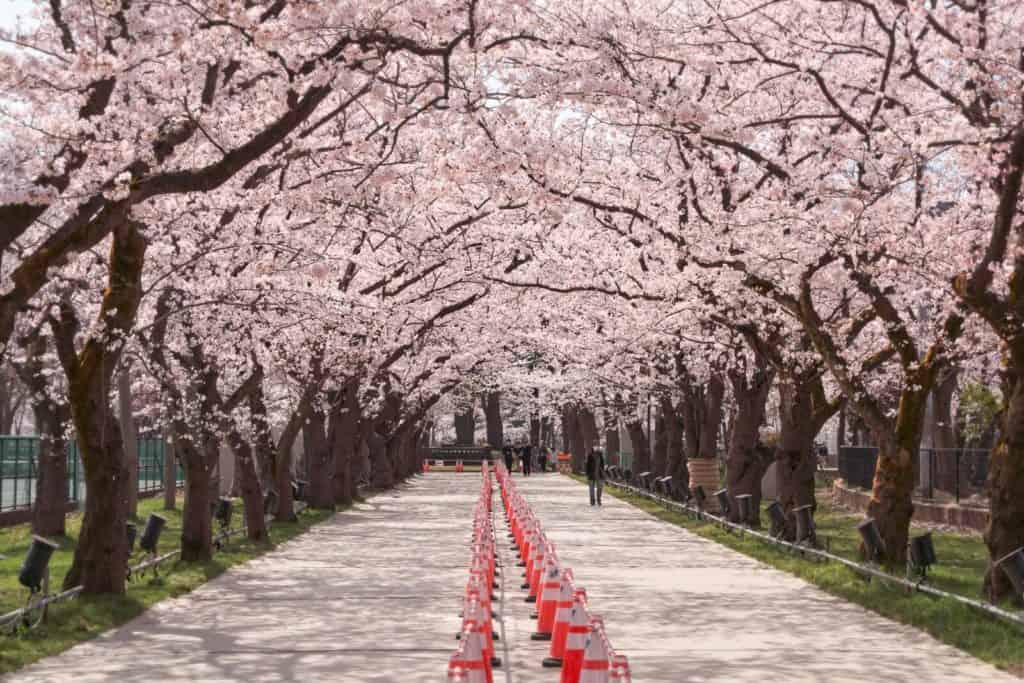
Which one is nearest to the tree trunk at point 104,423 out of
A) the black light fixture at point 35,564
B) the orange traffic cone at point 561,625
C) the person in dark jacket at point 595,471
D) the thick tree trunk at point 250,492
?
the black light fixture at point 35,564

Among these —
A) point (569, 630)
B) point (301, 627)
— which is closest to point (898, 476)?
point (301, 627)

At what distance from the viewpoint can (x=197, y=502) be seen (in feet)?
71.4

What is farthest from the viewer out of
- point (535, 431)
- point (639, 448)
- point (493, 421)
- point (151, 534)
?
point (535, 431)

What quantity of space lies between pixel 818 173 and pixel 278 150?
306 inches

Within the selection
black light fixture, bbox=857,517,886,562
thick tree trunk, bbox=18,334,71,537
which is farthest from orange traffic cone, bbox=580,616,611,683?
thick tree trunk, bbox=18,334,71,537

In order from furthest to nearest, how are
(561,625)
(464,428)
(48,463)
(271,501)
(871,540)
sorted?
(464,428)
(271,501)
(48,463)
(871,540)
(561,625)

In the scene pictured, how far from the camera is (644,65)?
55.6 ft

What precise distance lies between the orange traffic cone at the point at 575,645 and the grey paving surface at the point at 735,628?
1498mm

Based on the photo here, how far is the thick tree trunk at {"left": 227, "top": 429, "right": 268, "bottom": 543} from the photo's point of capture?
85.8 ft

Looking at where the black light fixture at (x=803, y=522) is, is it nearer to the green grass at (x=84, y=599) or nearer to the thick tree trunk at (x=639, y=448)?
the green grass at (x=84, y=599)

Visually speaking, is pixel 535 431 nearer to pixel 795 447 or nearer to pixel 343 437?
pixel 343 437

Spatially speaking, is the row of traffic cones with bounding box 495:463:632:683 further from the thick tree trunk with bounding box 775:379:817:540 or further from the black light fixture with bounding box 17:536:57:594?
the thick tree trunk with bounding box 775:379:817:540

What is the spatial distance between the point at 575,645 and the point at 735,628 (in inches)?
197

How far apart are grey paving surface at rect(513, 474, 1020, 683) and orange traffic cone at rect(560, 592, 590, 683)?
1498 mm
